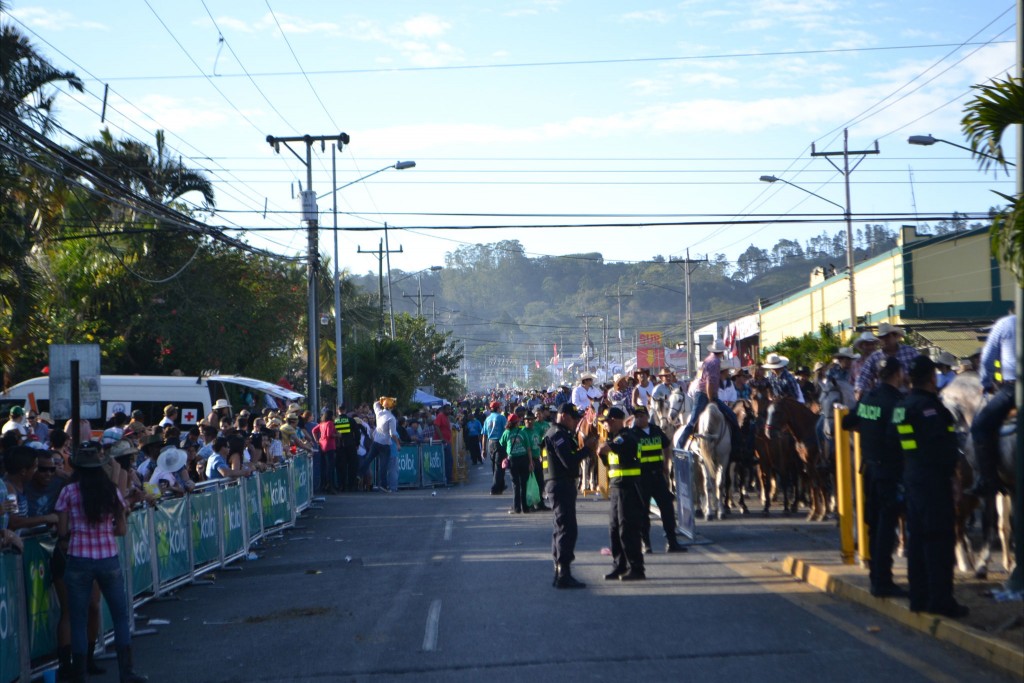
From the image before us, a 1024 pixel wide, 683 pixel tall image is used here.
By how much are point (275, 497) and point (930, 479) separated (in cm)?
1288

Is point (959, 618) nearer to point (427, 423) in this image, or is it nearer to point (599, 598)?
point (599, 598)

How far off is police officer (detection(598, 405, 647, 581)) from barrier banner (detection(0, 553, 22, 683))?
622 cm

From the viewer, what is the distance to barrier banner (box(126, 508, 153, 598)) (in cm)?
1198

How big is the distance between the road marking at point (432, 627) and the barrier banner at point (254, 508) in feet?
21.2

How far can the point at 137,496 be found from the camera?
38.4ft

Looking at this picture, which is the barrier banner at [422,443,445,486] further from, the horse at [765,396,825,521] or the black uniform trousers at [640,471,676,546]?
the black uniform trousers at [640,471,676,546]

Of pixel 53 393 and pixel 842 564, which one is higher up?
pixel 53 393

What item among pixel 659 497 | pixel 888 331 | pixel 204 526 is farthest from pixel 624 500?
pixel 204 526

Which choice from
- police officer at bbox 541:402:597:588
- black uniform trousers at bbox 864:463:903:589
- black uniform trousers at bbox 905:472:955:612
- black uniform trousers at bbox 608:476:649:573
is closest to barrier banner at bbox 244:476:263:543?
police officer at bbox 541:402:597:588

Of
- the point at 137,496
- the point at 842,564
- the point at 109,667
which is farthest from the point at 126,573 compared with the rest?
the point at 842,564

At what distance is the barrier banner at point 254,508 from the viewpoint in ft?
58.7

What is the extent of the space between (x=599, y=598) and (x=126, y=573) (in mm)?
4692

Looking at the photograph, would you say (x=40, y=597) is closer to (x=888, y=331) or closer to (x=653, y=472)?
(x=653, y=472)

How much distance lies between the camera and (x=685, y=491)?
16.5 meters
